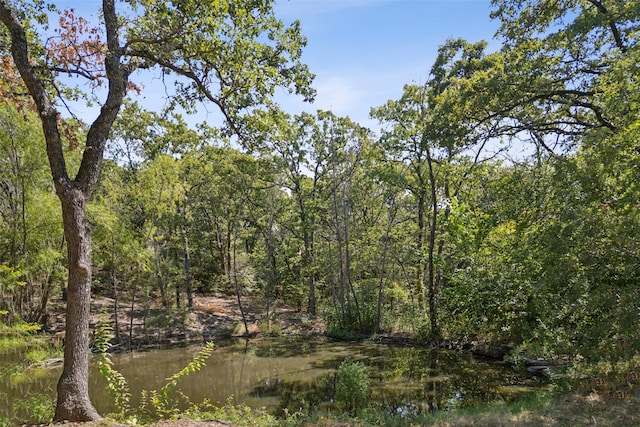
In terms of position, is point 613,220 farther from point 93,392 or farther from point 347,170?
point 347,170

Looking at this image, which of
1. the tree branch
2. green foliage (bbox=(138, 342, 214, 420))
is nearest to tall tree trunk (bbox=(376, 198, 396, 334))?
green foliage (bbox=(138, 342, 214, 420))

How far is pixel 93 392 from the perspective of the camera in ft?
32.5

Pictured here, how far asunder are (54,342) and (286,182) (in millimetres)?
13089

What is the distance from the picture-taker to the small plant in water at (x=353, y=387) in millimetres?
8156

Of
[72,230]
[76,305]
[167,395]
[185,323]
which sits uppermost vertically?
[72,230]

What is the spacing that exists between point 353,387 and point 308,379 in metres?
3.44

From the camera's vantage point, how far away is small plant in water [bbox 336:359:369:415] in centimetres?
816

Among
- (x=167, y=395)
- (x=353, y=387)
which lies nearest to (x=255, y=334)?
(x=353, y=387)

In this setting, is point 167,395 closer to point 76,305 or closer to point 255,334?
point 76,305

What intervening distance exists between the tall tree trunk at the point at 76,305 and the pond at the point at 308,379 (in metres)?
2.67

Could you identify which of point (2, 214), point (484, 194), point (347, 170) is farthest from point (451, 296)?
point (2, 214)

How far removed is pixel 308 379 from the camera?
11.4m

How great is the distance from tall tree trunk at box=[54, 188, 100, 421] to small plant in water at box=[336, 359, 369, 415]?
4.62m

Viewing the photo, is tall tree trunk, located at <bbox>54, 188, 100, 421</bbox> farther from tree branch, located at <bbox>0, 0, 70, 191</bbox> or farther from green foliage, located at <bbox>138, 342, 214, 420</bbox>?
green foliage, located at <bbox>138, 342, 214, 420</bbox>
